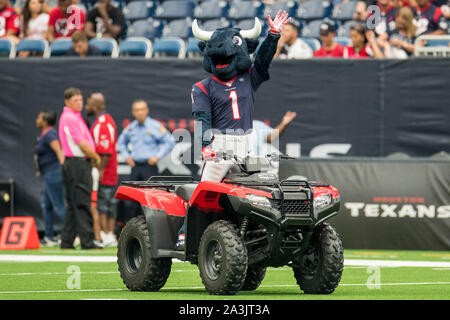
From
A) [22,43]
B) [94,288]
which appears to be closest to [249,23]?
[22,43]

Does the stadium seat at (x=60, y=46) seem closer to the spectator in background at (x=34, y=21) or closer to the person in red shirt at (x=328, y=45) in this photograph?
the spectator in background at (x=34, y=21)

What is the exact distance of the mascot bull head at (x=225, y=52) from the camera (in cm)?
954

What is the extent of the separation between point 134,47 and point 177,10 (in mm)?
2214

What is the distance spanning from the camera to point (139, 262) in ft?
31.9

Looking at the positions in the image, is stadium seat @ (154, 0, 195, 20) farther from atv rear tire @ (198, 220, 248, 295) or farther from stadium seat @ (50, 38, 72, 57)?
atv rear tire @ (198, 220, 248, 295)

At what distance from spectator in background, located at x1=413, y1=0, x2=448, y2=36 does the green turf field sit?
4357 mm

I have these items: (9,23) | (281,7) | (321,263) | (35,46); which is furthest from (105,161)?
(321,263)

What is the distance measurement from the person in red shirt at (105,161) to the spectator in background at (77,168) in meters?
1.02

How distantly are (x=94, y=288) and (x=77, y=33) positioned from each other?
9.14m

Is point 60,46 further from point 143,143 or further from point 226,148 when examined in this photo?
point 226,148

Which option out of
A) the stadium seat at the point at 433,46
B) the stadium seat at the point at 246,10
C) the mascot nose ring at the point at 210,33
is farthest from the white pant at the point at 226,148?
the stadium seat at the point at 246,10

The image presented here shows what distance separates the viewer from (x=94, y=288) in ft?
31.7

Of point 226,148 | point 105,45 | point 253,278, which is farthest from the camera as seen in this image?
point 105,45
